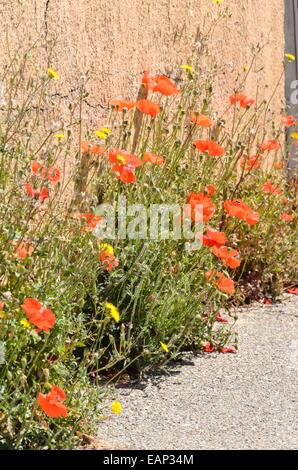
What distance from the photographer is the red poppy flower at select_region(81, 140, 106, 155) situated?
462 centimetres

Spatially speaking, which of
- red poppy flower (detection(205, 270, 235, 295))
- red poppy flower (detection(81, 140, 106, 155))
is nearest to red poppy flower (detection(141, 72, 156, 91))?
red poppy flower (detection(81, 140, 106, 155))

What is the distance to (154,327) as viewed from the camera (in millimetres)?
4348

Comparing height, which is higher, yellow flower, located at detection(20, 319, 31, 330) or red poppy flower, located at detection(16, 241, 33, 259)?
red poppy flower, located at detection(16, 241, 33, 259)

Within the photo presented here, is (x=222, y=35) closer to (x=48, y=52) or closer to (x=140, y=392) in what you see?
(x=48, y=52)

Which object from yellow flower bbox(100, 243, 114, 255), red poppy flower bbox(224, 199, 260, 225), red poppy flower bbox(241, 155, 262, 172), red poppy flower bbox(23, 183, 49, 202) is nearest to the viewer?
red poppy flower bbox(23, 183, 49, 202)

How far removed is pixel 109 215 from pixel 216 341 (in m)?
0.78

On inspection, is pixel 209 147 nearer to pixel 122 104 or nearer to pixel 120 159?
pixel 122 104

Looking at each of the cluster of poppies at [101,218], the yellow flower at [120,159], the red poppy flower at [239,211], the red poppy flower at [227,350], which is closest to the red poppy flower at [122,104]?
the cluster of poppies at [101,218]

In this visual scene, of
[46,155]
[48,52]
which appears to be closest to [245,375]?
[46,155]

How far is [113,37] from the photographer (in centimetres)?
549

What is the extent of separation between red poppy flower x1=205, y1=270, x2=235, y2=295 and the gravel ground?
12.6 inches

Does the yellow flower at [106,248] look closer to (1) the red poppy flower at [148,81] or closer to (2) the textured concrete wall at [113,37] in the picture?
(2) the textured concrete wall at [113,37]

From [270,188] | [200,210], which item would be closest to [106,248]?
[200,210]

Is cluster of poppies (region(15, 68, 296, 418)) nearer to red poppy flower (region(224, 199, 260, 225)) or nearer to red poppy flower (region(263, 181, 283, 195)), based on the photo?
red poppy flower (region(224, 199, 260, 225))
